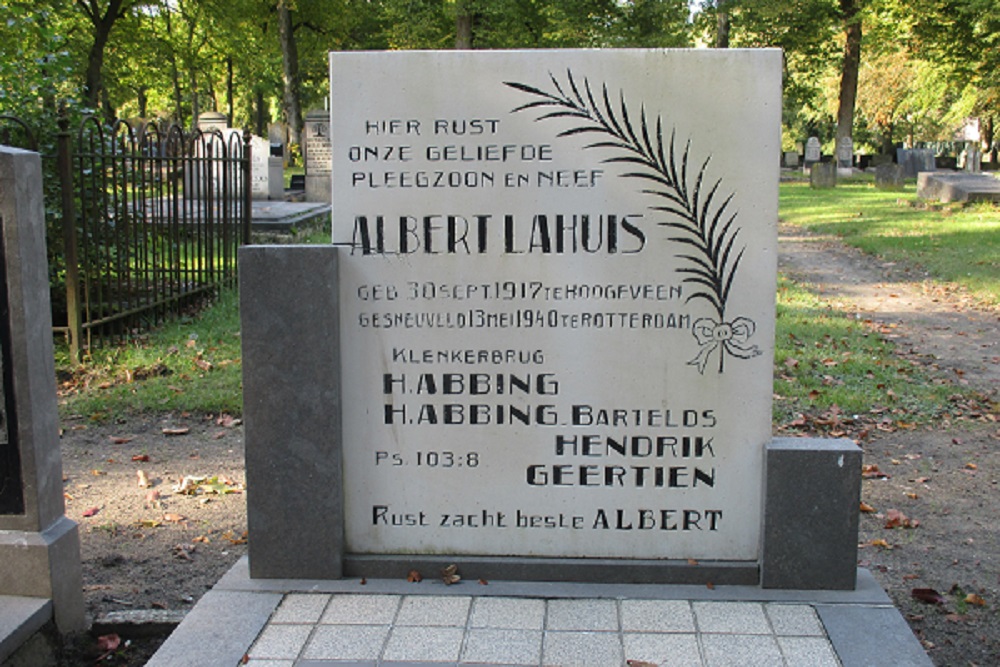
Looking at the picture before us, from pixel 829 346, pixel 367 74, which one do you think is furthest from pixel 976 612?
pixel 829 346

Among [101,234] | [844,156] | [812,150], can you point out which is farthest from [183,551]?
[812,150]

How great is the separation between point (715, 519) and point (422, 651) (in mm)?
1234

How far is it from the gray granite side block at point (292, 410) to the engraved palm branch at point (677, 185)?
1035 mm

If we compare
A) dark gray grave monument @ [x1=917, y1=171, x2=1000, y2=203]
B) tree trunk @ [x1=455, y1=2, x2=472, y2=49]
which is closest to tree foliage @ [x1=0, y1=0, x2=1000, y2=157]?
tree trunk @ [x1=455, y1=2, x2=472, y2=49]

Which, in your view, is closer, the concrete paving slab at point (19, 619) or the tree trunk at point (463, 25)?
the concrete paving slab at point (19, 619)

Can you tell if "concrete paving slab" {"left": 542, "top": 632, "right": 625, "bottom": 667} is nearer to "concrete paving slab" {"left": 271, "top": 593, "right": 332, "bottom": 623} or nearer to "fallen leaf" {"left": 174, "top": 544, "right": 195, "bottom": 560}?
"concrete paving slab" {"left": 271, "top": 593, "right": 332, "bottom": 623}

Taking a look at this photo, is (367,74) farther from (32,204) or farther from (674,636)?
(674,636)

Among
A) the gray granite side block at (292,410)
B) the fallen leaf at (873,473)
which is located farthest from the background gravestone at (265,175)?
the gray granite side block at (292,410)

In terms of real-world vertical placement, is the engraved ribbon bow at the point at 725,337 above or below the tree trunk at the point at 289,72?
below

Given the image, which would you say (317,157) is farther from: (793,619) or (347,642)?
(793,619)

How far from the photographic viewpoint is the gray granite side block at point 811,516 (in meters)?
3.39

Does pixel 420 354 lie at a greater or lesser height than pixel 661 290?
lesser

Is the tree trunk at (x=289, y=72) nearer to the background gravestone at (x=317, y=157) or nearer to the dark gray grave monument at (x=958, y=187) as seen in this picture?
the background gravestone at (x=317, y=157)

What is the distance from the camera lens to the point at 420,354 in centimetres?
355
